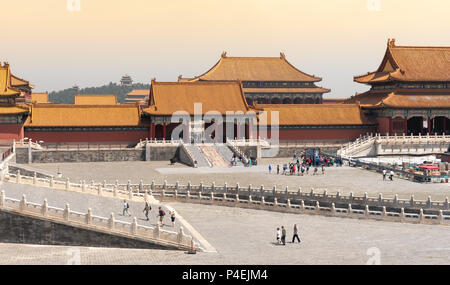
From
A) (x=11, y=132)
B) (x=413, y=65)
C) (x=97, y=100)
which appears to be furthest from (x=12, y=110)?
(x=413, y=65)

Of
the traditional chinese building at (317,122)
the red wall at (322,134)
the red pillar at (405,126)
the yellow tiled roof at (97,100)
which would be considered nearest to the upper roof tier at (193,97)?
the traditional chinese building at (317,122)

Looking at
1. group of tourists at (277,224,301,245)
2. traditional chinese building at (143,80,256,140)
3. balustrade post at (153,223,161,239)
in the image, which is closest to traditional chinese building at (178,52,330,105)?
traditional chinese building at (143,80,256,140)

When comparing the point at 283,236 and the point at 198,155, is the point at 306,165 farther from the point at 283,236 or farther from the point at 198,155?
the point at 283,236

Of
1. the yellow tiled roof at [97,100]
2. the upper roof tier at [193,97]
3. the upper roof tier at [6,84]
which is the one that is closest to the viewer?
the upper roof tier at [6,84]

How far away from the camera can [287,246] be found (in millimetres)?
43531

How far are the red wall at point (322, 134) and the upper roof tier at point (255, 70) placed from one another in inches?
1191

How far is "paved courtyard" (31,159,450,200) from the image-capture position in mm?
60938

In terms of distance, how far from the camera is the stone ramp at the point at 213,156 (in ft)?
252

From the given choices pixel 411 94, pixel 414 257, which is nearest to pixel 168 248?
pixel 414 257

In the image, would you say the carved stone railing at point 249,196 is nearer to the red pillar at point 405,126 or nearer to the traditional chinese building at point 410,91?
the red pillar at point 405,126

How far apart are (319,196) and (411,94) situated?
3927cm

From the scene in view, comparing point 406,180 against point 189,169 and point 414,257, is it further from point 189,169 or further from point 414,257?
point 414,257

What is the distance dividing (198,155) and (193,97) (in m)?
11.8
